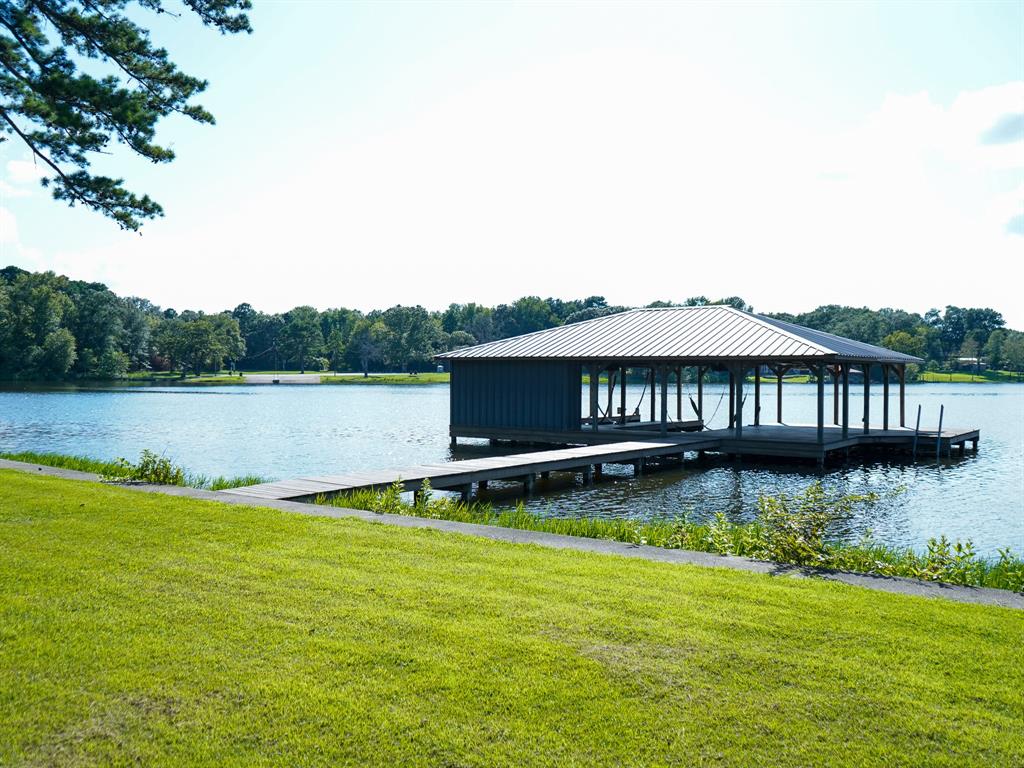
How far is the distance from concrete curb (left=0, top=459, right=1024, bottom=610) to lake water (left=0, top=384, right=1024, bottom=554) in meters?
6.07

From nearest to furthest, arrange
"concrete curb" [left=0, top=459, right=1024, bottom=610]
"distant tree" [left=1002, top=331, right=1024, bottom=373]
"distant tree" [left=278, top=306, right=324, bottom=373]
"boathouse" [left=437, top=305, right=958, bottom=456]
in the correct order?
"concrete curb" [left=0, top=459, right=1024, bottom=610], "boathouse" [left=437, top=305, right=958, bottom=456], "distant tree" [left=278, top=306, right=324, bottom=373], "distant tree" [left=1002, top=331, right=1024, bottom=373]

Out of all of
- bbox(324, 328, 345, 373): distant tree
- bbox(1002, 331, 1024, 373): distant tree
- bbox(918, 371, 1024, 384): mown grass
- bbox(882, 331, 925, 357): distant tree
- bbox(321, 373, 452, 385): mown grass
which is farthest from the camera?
bbox(324, 328, 345, 373): distant tree

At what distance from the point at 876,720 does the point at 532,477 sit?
13.5 metres

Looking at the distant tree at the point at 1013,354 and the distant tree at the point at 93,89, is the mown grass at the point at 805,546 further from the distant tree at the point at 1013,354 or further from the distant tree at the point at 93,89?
the distant tree at the point at 1013,354

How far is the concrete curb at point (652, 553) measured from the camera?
604 centimetres

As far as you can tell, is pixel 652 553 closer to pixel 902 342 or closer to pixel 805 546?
pixel 805 546

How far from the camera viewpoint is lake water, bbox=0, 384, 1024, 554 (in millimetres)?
14734

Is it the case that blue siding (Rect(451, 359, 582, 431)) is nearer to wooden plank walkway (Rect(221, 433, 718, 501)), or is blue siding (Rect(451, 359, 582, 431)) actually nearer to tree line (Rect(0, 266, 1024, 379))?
wooden plank walkway (Rect(221, 433, 718, 501))

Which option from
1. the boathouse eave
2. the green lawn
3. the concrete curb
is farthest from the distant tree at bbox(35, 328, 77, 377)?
the green lawn

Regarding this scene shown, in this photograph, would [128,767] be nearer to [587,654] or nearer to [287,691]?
[287,691]

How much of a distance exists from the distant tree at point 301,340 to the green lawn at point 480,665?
92.9 meters

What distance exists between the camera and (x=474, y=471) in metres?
15.6

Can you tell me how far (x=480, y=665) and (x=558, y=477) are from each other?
50.6 feet

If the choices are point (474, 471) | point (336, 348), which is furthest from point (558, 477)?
point (336, 348)
